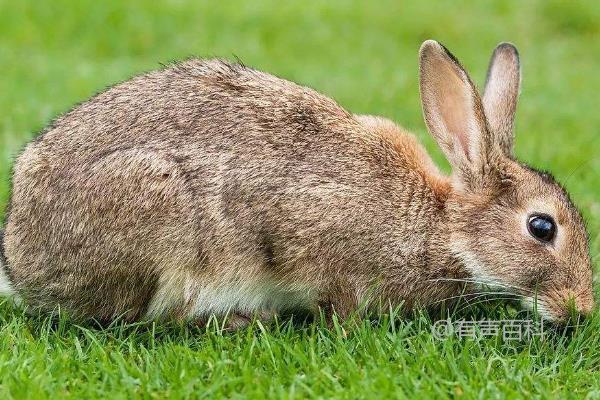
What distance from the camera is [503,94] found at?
598 centimetres

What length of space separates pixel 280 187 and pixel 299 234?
0.27 meters

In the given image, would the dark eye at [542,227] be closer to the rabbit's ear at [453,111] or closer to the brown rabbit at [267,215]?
the brown rabbit at [267,215]

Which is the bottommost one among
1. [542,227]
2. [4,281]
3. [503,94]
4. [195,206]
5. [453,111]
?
[4,281]

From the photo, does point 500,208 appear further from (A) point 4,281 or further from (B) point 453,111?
(A) point 4,281

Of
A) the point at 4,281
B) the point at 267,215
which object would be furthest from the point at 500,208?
the point at 4,281

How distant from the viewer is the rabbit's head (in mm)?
5281

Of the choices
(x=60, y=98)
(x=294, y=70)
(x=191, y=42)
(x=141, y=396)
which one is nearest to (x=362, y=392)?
(x=141, y=396)

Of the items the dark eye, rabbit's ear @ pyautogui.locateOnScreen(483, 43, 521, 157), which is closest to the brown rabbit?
the dark eye

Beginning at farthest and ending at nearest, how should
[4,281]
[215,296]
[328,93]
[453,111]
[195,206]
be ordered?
1. [328,93]
2. [4,281]
3. [453,111]
4. [215,296]
5. [195,206]

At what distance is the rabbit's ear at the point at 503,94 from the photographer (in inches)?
228

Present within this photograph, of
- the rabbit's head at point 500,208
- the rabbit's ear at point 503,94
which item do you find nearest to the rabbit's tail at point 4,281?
the rabbit's head at point 500,208

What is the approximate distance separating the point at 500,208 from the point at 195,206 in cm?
164

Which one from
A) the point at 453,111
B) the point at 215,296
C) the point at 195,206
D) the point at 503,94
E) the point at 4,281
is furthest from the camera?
the point at 503,94

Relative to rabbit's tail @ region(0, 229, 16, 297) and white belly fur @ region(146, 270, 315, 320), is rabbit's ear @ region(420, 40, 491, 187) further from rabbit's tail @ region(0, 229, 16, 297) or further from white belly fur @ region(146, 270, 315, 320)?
rabbit's tail @ region(0, 229, 16, 297)
